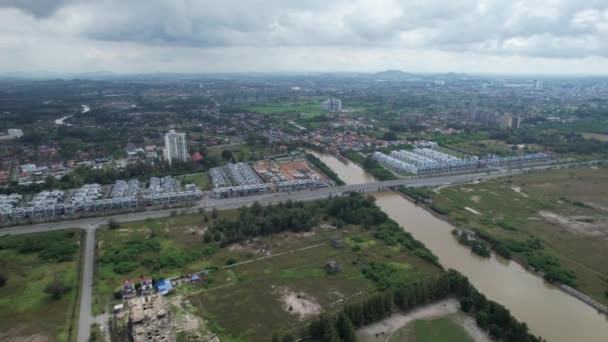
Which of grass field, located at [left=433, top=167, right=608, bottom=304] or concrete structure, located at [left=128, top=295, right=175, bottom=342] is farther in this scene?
grass field, located at [left=433, top=167, right=608, bottom=304]

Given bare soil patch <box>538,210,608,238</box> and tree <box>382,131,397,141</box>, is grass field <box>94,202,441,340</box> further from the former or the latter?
tree <box>382,131,397,141</box>

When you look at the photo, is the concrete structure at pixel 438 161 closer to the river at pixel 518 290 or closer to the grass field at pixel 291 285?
the river at pixel 518 290

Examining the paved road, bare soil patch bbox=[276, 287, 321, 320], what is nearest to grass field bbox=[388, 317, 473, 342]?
bare soil patch bbox=[276, 287, 321, 320]

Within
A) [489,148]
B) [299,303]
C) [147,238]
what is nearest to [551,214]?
[299,303]

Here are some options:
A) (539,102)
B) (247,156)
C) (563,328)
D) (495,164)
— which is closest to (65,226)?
(247,156)

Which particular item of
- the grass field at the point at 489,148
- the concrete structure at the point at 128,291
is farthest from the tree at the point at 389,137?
the concrete structure at the point at 128,291

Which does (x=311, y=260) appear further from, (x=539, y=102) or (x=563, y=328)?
(x=539, y=102)
